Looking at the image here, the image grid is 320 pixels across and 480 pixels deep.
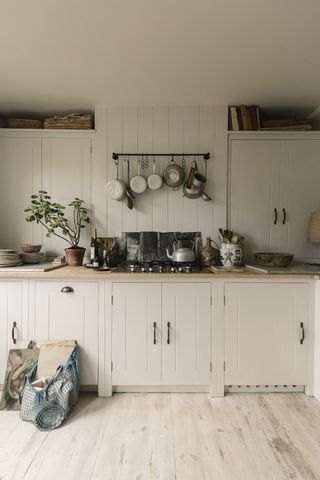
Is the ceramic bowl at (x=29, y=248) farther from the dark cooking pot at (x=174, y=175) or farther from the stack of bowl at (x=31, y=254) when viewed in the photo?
the dark cooking pot at (x=174, y=175)

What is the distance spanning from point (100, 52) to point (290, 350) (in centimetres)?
245

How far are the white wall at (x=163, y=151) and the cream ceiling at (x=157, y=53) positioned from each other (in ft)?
0.41

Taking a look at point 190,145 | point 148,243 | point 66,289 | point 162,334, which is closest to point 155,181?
point 190,145

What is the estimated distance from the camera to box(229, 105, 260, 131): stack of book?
2.52 m

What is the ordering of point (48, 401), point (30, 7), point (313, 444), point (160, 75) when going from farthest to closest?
point (160, 75) < point (48, 401) < point (313, 444) < point (30, 7)

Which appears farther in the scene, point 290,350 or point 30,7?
point 290,350

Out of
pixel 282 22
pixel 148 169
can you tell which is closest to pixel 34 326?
pixel 148 169

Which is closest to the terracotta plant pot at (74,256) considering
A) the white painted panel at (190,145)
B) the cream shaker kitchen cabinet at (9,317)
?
the cream shaker kitchen cabinet at (9,317)

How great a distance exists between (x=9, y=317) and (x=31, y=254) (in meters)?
0.56

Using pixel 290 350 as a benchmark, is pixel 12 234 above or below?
above

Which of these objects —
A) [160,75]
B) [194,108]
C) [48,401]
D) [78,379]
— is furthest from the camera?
[194,108]

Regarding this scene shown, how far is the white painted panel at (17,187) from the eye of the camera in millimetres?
2625

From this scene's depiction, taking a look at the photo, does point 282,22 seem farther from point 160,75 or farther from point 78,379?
point 78,379

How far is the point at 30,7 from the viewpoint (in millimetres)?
1479
